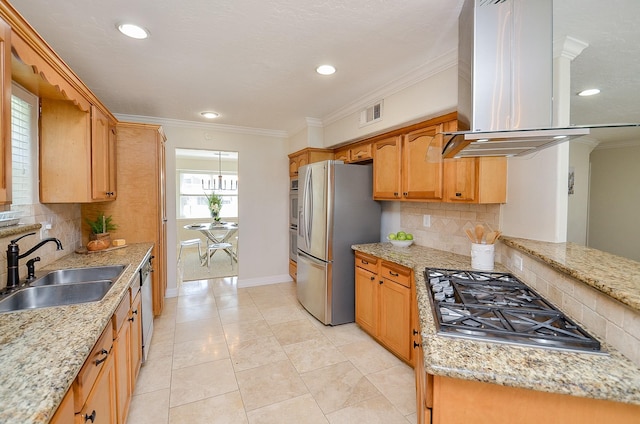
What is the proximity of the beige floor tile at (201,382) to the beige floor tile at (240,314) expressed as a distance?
0.87 m

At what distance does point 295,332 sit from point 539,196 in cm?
247

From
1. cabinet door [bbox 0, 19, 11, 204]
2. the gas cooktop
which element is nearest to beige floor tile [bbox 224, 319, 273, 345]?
the gas cooktop

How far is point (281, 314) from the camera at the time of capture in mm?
3543

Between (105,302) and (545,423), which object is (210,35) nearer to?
(105,302)

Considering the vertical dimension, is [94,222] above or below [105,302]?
above

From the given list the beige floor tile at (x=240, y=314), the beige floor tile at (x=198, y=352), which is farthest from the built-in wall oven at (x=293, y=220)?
the beige floor tile at (x=198, y=352)

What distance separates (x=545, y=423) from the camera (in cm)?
93

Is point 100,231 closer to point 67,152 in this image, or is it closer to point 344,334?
point 67,152

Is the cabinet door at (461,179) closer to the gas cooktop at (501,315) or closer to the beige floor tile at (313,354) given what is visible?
the gas cooktop at (501,315)

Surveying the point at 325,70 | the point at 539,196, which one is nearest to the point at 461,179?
the point at 539,196

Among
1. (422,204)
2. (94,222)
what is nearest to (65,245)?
(94,222)

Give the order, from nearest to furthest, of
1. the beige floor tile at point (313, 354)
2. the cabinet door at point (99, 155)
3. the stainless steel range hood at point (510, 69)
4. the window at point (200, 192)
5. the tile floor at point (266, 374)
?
the stainless steel range hood at point (510, 69), the tile floor at point (266, 374), the cabinet door at point (99, 155), the beige floor tile at point (313, 354), the window at point (200, 192)

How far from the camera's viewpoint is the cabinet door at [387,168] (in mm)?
2893

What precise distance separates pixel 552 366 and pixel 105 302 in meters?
1.88
